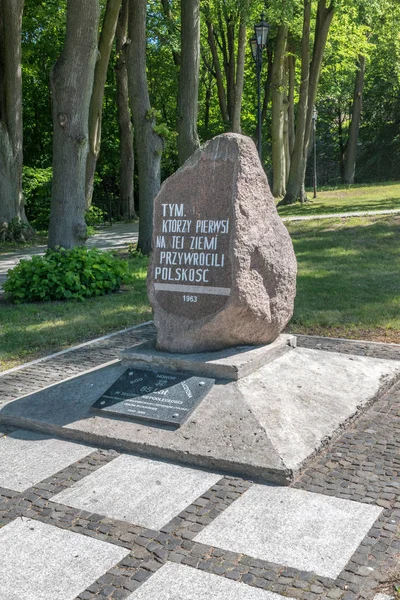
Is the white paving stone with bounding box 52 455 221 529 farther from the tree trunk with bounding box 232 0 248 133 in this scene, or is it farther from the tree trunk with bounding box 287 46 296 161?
the tree trunk with bounding box 287 46 296 161

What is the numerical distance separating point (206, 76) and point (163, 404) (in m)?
37.5

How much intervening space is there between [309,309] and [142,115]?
626 centimetres

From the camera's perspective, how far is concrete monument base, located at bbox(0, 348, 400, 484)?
497 centimetres

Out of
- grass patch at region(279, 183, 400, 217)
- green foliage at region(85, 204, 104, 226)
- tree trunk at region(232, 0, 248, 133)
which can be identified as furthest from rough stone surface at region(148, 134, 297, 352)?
tree trunk at region(232, 0, 248, 133)

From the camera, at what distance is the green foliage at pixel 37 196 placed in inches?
941

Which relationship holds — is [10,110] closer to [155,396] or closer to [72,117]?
[72,117]

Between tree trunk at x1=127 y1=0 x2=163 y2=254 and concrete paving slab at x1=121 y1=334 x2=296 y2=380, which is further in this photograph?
tree trunk at x1=127 y1=0 x2=163 y2=254

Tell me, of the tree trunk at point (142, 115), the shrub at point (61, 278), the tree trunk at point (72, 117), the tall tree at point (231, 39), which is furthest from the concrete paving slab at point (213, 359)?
the tall tree at point (231, 39)

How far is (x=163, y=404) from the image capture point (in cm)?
560

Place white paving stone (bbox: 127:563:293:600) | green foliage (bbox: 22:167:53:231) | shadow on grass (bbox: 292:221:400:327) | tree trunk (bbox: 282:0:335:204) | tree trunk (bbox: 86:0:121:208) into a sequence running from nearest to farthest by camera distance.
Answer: white paving stone (bbox: 127:563:293:600) < shadow on grass (bbox: 292:221:400:327) < tree trunk (bbox: 86:0:121:208) < tree trunk (bbox: 282:0:335:204) < green foliage (bbox: 22:167:53:231)

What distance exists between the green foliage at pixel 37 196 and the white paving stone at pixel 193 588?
2110 cm

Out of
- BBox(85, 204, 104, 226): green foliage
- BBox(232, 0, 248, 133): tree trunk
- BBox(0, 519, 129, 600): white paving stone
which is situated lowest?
BBox(0, 519, 129, 600): white paving stone

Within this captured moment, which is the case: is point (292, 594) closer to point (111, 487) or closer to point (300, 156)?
point (111, 487)

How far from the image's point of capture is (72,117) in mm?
11844
